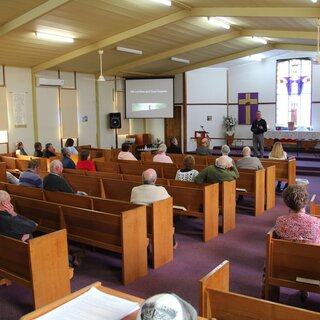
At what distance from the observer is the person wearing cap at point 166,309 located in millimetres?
1013

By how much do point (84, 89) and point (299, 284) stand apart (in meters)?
10.4

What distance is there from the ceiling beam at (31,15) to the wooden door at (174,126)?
759cm

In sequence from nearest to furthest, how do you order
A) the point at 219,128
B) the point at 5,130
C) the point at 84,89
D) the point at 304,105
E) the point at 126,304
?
the point at 126,304 → the point at 5,130 → the point at 84,89 → the point at 304,105 → the point at 219,128

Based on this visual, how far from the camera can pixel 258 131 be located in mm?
10695

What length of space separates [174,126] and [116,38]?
5883 mm

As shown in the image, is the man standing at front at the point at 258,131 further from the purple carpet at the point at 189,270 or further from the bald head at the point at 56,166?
the bald head at the point at 56,166

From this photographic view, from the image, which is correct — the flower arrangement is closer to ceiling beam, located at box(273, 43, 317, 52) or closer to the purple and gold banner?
the purple and gold banner

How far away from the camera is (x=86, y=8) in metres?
6.86

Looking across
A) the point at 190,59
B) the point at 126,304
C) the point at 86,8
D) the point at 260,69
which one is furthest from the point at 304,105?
the point at 126,304

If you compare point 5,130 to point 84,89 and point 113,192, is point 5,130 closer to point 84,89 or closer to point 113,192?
point 84,89

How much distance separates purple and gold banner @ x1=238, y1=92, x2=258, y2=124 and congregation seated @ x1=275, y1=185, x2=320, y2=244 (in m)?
12.1

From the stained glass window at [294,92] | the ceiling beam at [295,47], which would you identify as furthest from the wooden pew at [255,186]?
the stained glass window at [294,92]

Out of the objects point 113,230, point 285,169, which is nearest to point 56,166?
point 113,230

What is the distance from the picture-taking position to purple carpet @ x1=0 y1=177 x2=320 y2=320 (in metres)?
3.50
